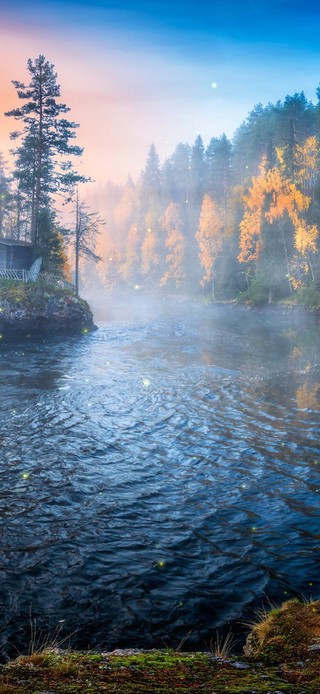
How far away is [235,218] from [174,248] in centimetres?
2329

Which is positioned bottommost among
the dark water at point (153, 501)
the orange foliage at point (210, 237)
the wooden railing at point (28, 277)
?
the dark water at point (153, 501)

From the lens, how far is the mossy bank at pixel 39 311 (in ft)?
118

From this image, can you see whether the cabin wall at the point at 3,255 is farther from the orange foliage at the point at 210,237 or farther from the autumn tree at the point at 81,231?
the orange foliage at the point at 210,237

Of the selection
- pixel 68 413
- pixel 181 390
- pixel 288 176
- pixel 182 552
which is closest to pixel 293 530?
pixel 182 552

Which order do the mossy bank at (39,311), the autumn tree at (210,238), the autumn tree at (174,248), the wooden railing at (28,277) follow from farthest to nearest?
1. the autumn tree at (174,248)
2. the autumn tree at (210,238)
3. the wooden railing at (28,277)
4. the mossy bank at (39,311)

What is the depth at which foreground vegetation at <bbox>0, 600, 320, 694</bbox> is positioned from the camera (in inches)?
141

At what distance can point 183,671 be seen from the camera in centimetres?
427

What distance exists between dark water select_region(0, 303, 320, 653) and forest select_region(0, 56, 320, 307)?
103ft

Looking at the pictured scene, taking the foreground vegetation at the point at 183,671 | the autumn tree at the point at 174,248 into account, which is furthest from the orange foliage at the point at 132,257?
the foreground vegetation at the point at 183,671

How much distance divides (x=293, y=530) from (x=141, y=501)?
363cm

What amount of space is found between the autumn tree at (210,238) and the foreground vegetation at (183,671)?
229 feet

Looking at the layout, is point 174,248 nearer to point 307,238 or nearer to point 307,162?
point 307,162

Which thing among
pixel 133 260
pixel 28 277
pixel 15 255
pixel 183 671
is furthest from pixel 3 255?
pixel 133 260

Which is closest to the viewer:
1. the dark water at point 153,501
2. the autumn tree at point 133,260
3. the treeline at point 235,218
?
the dark water at point 153,501
